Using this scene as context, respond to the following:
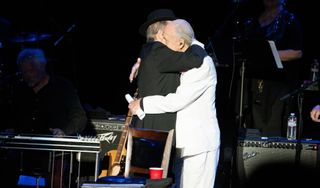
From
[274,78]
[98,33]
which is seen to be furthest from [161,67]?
[98,33]

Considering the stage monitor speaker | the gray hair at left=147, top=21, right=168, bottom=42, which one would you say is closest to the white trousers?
the gray hair at left=147, top=21, right=168, bottom=42

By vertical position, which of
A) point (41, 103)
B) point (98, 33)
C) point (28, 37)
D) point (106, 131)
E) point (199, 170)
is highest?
point (98, 33)

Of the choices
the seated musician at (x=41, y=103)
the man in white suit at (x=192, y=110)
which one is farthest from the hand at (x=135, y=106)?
the seated musician at (x=41, y=103)

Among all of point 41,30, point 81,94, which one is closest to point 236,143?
point 81,94

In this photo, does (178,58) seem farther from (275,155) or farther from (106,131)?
(106,131)

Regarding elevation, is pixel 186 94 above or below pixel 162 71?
→ below

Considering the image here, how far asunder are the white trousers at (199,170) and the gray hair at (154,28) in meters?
1.03

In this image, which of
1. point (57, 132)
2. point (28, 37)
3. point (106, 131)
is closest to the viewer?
point (57, 132)

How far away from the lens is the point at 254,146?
20.3 ft

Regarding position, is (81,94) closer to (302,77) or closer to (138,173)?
(302,77)

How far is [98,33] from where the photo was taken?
8617mm

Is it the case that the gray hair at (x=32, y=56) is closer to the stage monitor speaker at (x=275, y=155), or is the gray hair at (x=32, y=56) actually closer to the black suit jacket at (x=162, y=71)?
the black suit jacket at (x=162, y=71)

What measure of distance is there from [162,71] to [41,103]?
6.48 ft

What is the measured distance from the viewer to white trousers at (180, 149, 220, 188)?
190 inches
